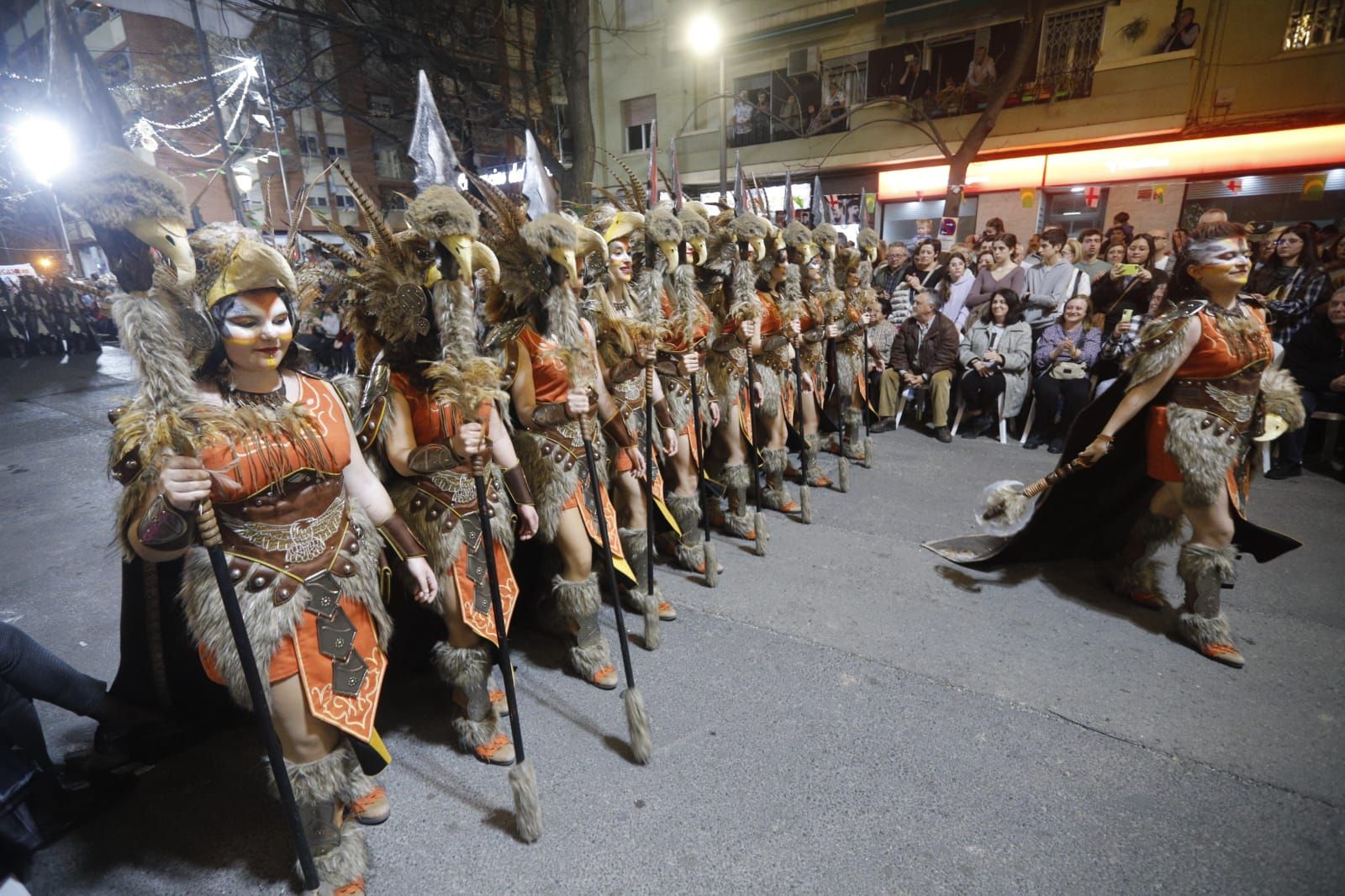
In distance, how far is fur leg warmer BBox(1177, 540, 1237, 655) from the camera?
304 cm

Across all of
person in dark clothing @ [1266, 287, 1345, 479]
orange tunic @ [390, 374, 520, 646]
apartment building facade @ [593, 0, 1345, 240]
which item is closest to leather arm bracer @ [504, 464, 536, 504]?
orange tunic @ [390, 374, 520, 646]

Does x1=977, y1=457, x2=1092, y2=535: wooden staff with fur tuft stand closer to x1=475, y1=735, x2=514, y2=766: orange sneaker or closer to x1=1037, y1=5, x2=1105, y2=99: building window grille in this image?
x1=475, y1=735, x2=514, y2=766: orange sneaker

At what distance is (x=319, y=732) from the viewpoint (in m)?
1.91

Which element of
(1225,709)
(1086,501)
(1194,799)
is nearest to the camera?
(1194,799)

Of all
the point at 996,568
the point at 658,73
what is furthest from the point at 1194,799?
the point at 658,73

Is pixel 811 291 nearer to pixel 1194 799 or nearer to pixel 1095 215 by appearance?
pixel 1194 799

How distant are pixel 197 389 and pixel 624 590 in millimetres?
2499

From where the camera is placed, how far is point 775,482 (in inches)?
199

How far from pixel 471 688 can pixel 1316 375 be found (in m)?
7.45

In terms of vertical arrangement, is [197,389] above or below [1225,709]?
above

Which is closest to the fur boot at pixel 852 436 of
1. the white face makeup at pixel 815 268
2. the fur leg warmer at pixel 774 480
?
the fur leg warmer at pixel 774 480

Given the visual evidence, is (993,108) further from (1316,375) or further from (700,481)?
(700,481)

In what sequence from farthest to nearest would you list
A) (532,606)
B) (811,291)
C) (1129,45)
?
1. (1129,45)
2. (811,291)
3. (532,606)

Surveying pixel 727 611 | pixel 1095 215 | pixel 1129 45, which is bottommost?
pixel 727 611
